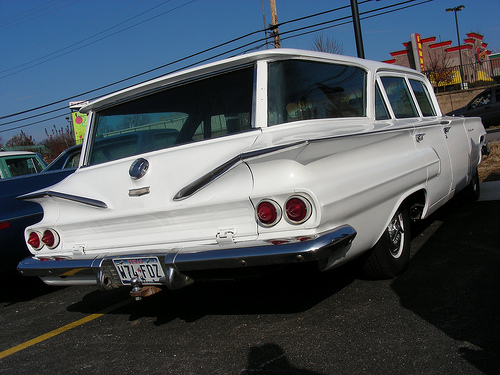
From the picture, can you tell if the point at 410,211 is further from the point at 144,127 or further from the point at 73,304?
the point at 73,304

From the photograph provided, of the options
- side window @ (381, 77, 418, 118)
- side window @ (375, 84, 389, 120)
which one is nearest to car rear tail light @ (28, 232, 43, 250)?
side window @ (375, 84, 389, 120)

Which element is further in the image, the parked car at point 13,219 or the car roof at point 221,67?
the parked car at point 13,219

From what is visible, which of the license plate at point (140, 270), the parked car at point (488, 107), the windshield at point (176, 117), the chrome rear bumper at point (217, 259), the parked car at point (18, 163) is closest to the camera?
the chrome rear bumper at point (217, 259)

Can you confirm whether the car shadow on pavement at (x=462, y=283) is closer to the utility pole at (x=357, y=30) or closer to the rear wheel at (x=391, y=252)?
the rear wheel at (x=391, y=252)

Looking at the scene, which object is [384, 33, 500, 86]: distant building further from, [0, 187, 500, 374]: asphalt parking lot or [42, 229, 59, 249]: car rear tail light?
[42, 229, 59, 249]: car rear tail light

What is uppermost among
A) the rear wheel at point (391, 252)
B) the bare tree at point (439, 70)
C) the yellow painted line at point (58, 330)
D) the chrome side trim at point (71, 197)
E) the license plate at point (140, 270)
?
the bare tree at point (439, 70)

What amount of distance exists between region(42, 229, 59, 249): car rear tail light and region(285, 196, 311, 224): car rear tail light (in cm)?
199

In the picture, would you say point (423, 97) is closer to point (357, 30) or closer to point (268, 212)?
point (268, 212)

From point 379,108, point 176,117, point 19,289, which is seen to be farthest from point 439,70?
point 176,117

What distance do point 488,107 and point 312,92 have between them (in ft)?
59.1

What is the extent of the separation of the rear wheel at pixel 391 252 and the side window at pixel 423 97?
1.73 metres

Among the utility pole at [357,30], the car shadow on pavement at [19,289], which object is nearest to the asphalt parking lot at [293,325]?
the car shadow on pavement at [19,289]

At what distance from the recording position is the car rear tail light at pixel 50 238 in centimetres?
395

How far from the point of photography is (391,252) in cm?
404
